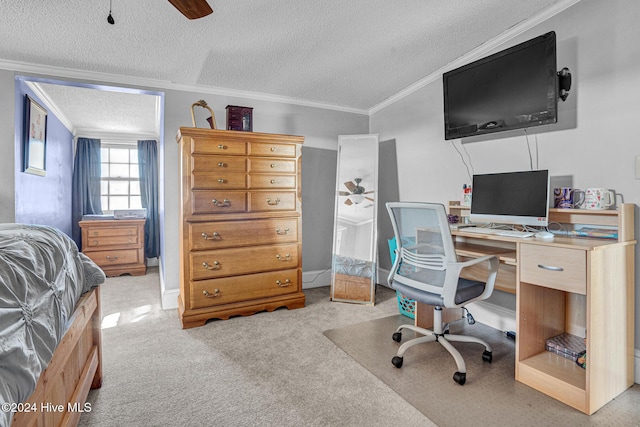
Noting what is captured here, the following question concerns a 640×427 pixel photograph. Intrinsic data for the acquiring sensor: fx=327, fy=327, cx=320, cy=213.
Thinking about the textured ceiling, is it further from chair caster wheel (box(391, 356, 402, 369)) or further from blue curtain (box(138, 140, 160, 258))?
blue curtain (box(138, 140, 160, 258))

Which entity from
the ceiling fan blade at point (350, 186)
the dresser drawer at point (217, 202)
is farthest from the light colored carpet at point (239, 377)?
the ceiling fan blade at point (350, 186)

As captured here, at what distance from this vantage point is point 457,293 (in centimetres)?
201

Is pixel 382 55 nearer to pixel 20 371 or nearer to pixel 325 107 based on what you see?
pixel 325 107

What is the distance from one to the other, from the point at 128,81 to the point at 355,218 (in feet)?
8.70

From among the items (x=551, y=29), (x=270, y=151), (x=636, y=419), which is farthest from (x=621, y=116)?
(x=270, y=151)

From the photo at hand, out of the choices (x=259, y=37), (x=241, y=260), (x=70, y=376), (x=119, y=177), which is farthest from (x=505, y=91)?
(x=119, y=177)

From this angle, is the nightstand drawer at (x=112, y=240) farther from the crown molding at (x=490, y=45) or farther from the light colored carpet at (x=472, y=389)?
the crown molding at (x=490, y=45)

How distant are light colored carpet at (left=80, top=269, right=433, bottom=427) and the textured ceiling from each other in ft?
7.55

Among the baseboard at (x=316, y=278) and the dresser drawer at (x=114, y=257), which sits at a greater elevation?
the dresser drawer at (x=114, y=257)

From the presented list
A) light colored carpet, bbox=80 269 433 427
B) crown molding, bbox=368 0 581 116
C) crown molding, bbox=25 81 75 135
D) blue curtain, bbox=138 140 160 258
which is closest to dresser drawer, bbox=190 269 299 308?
light colored carpet, bbox=80 269 433 427

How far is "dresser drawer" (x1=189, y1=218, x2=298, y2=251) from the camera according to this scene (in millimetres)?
2849

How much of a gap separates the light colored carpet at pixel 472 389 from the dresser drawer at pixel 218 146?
1.80 metres

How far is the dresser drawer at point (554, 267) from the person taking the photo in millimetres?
1676

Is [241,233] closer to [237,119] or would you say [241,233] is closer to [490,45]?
[237,119]
